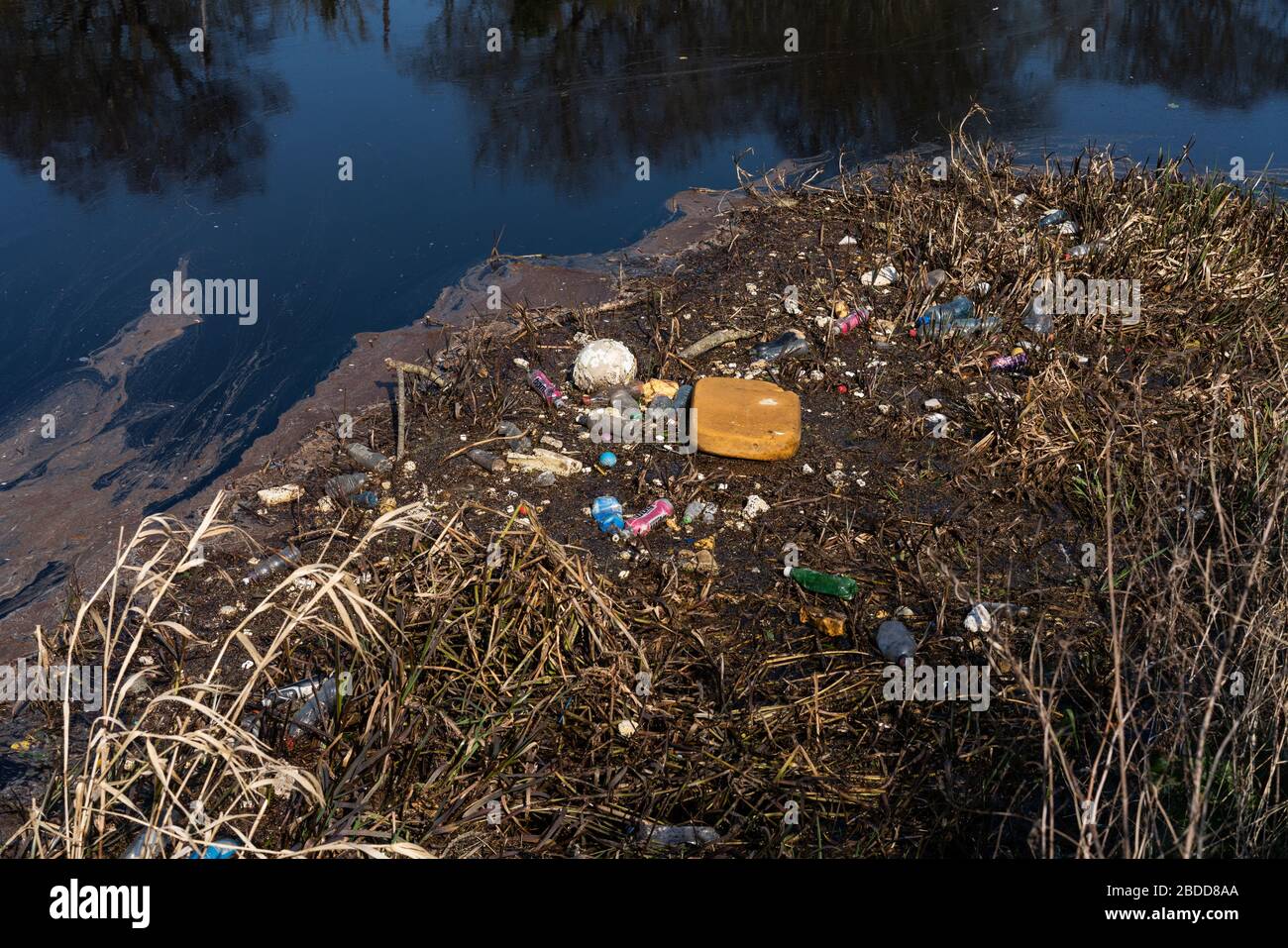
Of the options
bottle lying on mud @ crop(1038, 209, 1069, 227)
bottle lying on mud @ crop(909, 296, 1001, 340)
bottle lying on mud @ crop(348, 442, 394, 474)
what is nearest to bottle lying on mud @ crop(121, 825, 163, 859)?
bottle lying on mud @ crop(348, 442, 394, 474)

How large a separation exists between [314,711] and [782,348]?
2499 millimetres

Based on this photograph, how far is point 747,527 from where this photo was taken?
3510 millimetres

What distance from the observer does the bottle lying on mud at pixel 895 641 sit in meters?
2.95

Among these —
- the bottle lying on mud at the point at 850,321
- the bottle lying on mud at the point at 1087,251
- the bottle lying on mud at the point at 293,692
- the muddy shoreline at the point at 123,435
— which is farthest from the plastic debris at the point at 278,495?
the bottle lying on mud at the point at 1087,251

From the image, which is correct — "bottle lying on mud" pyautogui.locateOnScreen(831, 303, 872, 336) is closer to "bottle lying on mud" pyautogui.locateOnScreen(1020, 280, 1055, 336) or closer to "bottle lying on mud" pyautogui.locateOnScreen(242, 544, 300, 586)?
"bottle lying on mud" pyautogui.locateOnScreen(1020, 280, 1055, 336)

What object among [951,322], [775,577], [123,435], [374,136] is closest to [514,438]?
[775,577]

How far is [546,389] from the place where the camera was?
13.5 feet

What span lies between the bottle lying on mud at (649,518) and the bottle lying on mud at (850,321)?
1.41 meters

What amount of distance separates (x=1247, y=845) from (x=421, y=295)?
391 centimetres

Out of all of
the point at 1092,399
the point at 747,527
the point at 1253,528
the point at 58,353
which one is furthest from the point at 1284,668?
the point at 58,353

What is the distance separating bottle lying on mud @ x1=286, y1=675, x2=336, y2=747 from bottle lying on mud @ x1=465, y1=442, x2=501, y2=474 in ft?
3.77

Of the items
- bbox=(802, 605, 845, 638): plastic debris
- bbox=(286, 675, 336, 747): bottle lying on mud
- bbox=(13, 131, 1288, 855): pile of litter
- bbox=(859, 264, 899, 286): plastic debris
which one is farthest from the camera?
bbox=(859, 264, 899, 286): plastic debris

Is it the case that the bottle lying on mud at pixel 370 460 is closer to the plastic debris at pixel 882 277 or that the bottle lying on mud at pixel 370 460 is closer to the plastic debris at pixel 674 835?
the plastic debris at pixel 674 835

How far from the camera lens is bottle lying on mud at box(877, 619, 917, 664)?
9.68 feet
